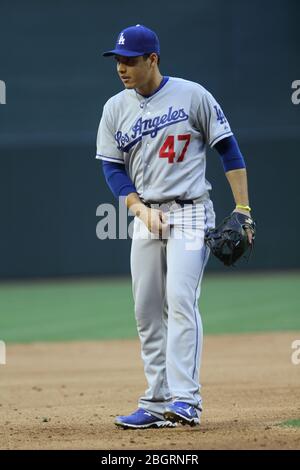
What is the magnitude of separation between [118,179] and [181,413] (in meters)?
1.03

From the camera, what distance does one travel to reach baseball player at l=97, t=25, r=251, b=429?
429cm

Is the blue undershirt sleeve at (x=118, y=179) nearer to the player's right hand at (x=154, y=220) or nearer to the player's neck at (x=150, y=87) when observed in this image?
the player's right hand at (x=154, y=220)

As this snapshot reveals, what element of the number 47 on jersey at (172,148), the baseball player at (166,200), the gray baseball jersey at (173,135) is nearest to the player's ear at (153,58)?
the baseball player at (166,200)

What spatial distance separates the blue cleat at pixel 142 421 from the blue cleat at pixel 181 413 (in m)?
0.22

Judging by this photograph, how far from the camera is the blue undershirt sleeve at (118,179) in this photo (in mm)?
4488

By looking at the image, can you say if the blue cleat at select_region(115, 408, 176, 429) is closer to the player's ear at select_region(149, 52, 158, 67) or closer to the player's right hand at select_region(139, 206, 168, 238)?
the player's right hand at select_region(139, 206, 168, 238)

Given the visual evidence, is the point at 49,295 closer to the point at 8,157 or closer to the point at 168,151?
the point at 8,157

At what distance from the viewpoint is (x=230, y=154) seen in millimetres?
4414

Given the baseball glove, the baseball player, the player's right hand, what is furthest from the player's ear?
the baseball glove

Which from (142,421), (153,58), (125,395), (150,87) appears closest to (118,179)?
(150,87)

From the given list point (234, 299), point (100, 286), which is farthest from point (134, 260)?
point (100, 286)

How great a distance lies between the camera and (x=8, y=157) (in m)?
14.7

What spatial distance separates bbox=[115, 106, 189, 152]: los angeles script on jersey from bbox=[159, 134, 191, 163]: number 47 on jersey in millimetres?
58
